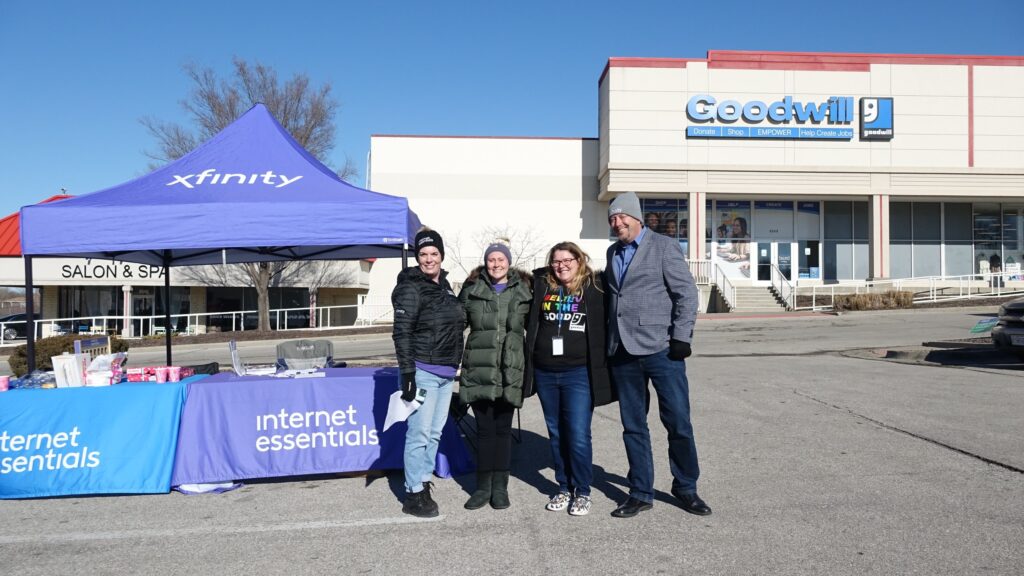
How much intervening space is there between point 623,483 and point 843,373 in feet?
22.4

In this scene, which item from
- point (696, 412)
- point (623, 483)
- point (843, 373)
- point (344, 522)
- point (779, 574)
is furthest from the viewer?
point (843, 373)

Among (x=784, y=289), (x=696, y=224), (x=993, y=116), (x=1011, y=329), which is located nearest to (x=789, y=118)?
(x=696, y=224)

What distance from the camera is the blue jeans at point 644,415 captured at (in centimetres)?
439

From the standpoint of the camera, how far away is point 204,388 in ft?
17.8

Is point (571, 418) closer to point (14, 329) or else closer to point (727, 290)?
point (727, 290)

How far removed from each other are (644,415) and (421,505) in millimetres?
1640

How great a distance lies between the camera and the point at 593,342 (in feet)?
14.8

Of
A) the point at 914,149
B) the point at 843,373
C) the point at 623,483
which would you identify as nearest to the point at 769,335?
the point at 843,373

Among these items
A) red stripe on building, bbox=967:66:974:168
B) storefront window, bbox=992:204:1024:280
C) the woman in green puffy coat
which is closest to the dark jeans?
the woman in green puffy coat

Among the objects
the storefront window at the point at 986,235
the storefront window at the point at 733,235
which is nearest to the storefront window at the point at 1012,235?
the storefront window at the point at 986,235

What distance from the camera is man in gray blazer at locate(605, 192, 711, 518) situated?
4.36 m

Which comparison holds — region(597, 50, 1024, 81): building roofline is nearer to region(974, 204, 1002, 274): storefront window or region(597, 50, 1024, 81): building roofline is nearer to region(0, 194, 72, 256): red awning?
region(974, 204, 1002, 274): storefront window

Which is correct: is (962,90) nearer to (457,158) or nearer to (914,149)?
(914,149)

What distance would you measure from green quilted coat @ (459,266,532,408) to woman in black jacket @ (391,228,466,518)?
0.51 feet
